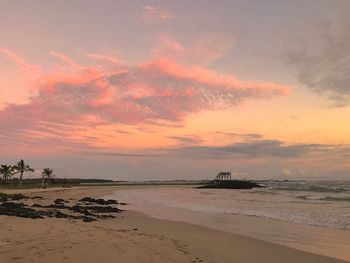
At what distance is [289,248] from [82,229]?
8.52 m

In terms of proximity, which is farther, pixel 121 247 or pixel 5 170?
pixel 5 170

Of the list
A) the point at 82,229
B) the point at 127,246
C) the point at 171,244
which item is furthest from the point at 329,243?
the point at 82,229

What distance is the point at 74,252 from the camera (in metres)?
10.8

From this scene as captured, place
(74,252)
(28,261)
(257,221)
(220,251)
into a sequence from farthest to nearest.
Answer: (257,221) → (220,251) → (74,252) → (28,261)

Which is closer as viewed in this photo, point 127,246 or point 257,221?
point 127,246

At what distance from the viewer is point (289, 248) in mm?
14555

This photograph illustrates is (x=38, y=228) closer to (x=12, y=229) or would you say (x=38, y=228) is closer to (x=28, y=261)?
(x=12, y=229)

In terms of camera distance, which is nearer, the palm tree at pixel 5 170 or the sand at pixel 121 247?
Answer: the sand at pixel 121 247

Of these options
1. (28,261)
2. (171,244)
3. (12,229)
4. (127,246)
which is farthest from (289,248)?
(12,229)

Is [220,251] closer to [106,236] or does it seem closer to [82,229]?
[106,236]

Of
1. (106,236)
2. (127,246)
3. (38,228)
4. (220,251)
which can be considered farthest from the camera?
(38,228)

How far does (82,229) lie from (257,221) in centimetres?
1239

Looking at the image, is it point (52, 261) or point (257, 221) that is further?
point (257, 221)

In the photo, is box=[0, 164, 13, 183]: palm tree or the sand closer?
the sand
